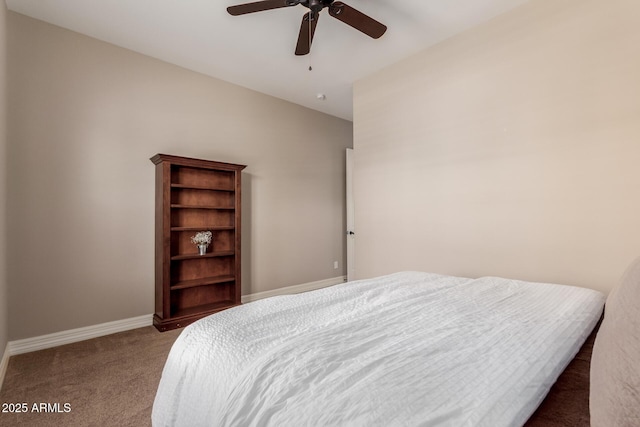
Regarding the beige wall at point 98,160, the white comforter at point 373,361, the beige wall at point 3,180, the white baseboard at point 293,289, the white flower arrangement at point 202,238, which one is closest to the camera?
the white comforter at point 373,361

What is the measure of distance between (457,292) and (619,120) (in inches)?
62.8

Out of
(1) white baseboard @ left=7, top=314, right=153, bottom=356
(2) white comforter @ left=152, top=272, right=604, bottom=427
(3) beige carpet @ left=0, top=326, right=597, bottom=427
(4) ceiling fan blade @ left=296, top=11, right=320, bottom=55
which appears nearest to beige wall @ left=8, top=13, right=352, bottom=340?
(1) white baseboard @ left=7, top=314, right=153, bottom=356

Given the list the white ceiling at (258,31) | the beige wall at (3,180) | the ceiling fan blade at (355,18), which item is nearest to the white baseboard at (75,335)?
the beige wall at (3,180)

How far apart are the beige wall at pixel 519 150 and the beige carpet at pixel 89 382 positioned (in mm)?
2306

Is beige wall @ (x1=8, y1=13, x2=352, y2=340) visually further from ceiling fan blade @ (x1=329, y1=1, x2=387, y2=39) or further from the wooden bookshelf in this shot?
ceiling fan blade @ (x1=329, y1=1, x2=387, y2=39)

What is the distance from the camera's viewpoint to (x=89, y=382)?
1932 millimetres

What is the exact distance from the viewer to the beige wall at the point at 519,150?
1.94 meters

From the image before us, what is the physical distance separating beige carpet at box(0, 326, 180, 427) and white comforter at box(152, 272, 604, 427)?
929 mm

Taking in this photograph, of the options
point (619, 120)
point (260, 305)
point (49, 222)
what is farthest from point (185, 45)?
point (619, 120)

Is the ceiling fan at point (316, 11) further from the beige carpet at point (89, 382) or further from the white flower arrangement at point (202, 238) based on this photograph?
the beige carpet at point (89, 382)

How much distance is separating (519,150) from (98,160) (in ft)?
11.8

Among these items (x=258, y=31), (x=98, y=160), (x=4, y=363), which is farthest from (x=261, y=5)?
(x=4, y=363)

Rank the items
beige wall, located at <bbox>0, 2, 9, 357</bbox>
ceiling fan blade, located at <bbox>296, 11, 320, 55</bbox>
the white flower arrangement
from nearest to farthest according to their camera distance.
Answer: ceiling fan blade, located at <bbox>296, 11, 320, 55</bbox> < beige wall, located at <bbox>0, 2, 9, 357</bbox> < the white flower arrangement

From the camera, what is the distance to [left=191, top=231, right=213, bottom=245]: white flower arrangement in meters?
3.15
